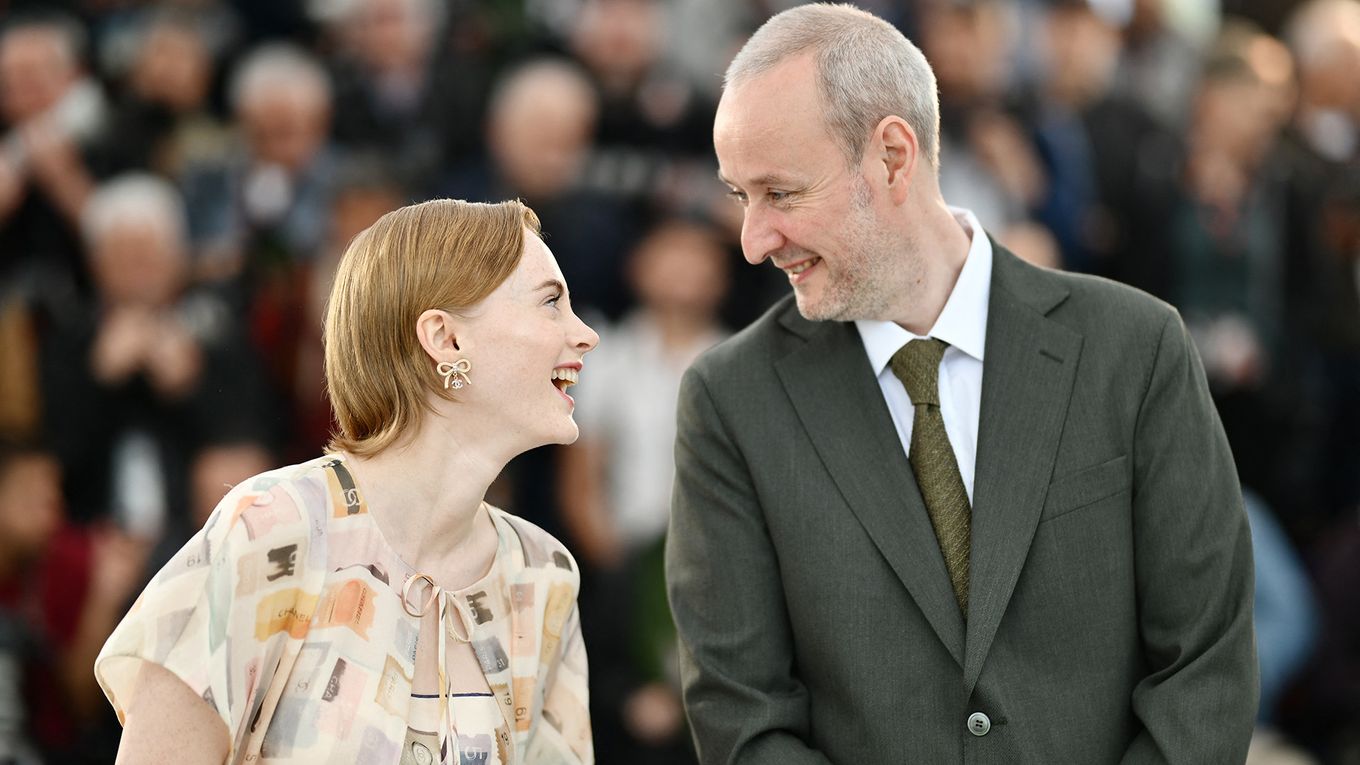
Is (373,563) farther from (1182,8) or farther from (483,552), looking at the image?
(1182,8)

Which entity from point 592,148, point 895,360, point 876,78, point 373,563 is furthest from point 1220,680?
point 592,148

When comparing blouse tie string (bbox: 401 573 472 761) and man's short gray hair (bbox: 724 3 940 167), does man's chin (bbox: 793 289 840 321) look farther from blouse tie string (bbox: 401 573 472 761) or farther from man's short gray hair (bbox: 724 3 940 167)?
blouse tie string (bbox: 401 573 472 761)

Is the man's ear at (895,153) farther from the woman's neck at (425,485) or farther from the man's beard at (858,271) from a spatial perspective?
the woman's neck at (425,485)

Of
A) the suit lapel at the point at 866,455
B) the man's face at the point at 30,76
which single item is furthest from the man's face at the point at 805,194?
the man's face at the point at 30,76

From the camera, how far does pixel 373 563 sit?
8.69 ft

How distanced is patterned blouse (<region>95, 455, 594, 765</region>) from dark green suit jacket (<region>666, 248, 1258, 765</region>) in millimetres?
379

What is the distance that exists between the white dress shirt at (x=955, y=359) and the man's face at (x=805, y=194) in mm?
78

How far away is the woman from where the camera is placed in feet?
8.17

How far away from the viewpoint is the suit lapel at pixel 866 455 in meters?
2.81

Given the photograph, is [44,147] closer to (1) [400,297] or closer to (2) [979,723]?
(1) [400,297]

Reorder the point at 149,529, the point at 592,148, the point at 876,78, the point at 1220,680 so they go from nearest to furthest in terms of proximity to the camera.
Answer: the point at 1220,680 < the point at 876,78 < the point at 149,529 < the point at 592,148

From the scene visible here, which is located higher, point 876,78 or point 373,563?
point 876,78

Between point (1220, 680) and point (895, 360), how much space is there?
779 mm

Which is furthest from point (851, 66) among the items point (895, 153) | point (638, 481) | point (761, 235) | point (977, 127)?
point (977, 127)
